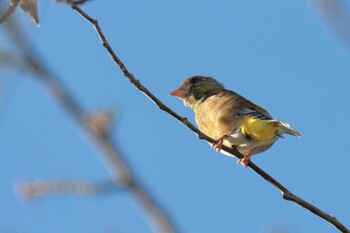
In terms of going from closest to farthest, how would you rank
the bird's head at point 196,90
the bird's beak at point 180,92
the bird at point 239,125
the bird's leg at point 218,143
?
the bird's leg at point 218,143, the bird at point 239,125, the bird's head at point 196,90, the bird's beak at point 180,92

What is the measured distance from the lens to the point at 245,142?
4.30 m

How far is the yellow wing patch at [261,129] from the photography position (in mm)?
4200

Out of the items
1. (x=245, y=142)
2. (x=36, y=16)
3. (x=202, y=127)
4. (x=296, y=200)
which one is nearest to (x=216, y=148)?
(x=245, y=142)

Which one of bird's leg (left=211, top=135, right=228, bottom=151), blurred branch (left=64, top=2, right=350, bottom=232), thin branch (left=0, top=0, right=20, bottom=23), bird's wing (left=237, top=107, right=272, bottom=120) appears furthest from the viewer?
bird's wing (left=237, top=107, right=272, bottom=120)

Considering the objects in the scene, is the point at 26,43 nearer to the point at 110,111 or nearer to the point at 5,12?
the point at 5,12

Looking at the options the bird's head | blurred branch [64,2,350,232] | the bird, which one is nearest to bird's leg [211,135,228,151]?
the bird

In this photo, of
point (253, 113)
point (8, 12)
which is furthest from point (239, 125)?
point (8, 12)

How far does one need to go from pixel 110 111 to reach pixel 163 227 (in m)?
0.79

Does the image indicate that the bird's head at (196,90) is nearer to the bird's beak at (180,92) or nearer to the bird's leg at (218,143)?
the bird's beak at (180,92)

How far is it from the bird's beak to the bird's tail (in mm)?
1726

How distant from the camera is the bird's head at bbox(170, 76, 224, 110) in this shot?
5.67 metres

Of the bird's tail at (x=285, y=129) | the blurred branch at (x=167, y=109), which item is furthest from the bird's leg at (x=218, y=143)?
the blurred branch at (x=167, y=109)

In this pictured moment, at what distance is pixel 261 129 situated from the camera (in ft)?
13.8

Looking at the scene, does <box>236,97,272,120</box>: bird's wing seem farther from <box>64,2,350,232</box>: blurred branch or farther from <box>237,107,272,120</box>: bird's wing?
A: <box>64,2,350,232</box>: blurred branch
